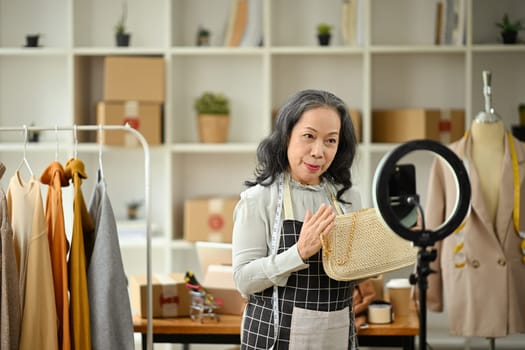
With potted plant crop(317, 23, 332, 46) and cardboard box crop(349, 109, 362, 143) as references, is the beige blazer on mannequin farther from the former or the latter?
potted plant crop(317, 23, 332, 46)

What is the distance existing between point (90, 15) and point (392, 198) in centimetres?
370

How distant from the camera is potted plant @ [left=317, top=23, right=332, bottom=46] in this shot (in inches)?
178

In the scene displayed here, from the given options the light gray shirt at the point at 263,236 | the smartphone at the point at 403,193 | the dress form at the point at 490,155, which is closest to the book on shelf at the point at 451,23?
the dress form at the point at 490,155

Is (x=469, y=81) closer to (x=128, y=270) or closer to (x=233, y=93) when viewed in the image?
(x=233, y=93)

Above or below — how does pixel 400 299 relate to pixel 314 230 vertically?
below

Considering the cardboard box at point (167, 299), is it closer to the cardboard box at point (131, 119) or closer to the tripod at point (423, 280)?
the cardboard box at point (131, 119)

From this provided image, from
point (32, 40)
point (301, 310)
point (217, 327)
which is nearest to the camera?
point (301, 310)

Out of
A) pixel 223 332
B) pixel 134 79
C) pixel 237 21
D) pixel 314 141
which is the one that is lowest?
pixel 223 332

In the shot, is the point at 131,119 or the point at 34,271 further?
the point at 131,119

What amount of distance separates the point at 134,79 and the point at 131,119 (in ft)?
0.74

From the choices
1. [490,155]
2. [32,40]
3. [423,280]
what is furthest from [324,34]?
[423,280]

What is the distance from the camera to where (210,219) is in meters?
4.46

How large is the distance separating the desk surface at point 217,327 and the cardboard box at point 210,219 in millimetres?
1475

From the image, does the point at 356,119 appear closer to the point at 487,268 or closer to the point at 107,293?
the point at 487,268
